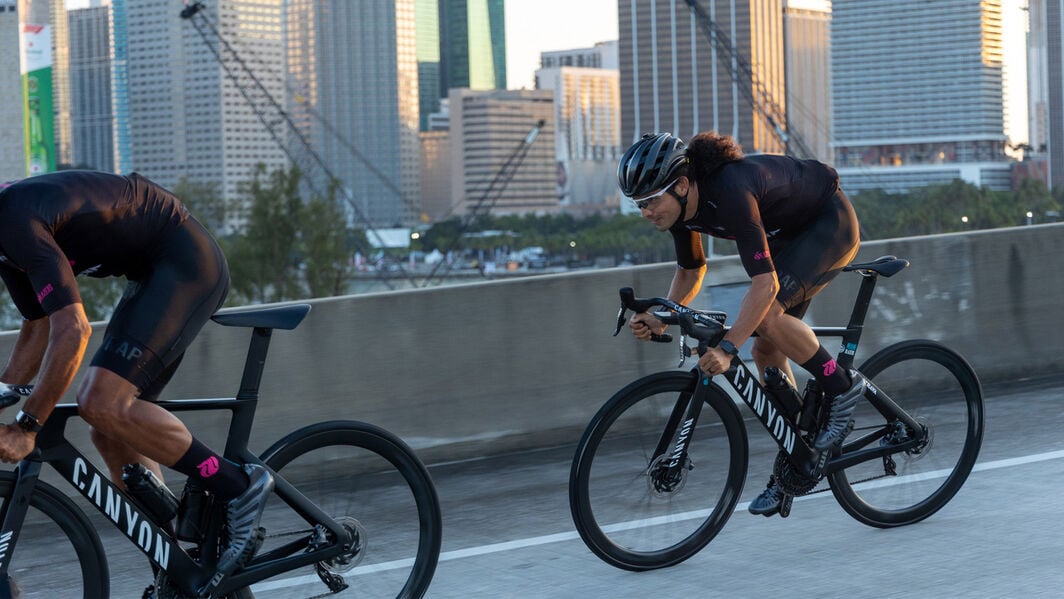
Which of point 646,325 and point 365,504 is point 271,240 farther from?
point 365,504

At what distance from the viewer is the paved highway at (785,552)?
4992mm

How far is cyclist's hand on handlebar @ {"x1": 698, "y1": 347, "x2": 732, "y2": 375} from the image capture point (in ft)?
16.7

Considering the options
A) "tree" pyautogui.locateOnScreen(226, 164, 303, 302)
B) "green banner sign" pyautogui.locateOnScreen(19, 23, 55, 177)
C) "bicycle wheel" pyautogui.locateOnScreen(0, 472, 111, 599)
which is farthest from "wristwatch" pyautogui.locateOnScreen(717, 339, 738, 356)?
"green banner sign" pyautogui.locateOnScreen(19, 23, 55, 177)

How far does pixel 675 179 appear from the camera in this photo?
Result: 517 centimetres

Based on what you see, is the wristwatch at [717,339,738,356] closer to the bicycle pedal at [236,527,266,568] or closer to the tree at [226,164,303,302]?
the bicycle pedal at [236,527,266,568]

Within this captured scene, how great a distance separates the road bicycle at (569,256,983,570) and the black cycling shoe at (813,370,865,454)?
3 cm

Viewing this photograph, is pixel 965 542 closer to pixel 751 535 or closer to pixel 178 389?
pixel 751 535

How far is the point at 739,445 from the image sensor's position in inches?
215

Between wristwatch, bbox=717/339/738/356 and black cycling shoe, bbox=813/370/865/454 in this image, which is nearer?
wristwatch, bbox=717/339/738/356

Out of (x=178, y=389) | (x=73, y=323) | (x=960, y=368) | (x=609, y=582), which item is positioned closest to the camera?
(x=73, y=323)

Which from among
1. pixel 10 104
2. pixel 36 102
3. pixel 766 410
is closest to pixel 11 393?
pixel 766 410

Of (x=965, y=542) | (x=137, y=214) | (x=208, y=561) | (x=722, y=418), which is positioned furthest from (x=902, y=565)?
(x=137, y=214)

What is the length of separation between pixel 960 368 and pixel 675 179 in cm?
178

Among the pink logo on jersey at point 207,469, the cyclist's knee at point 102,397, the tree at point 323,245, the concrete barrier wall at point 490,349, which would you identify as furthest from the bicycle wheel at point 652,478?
the tree at point 323,245
